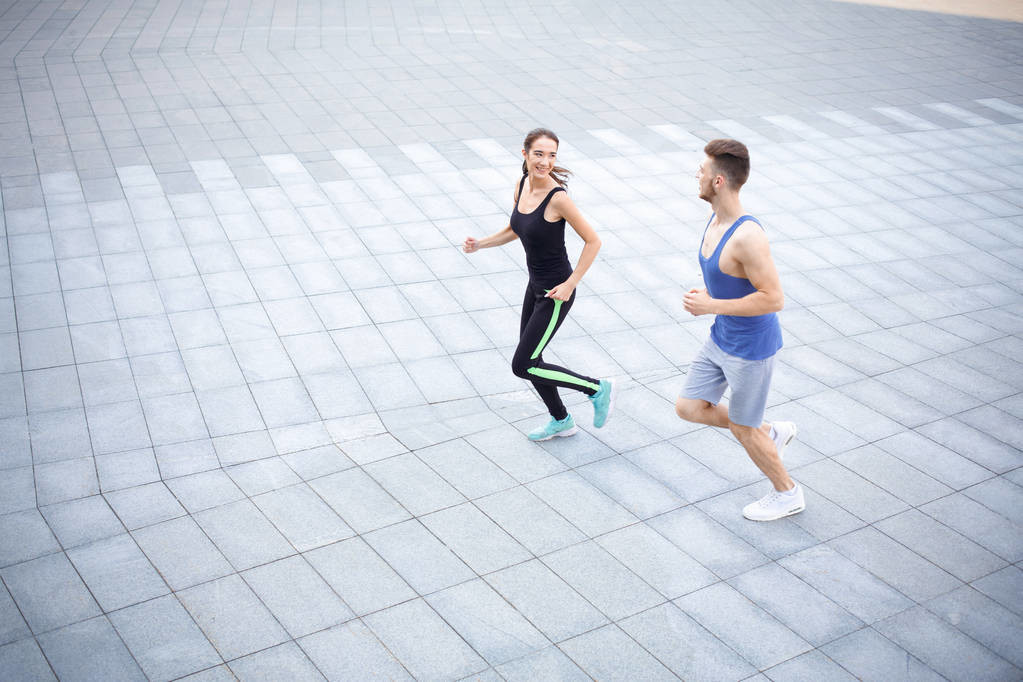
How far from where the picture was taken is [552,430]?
16.0ft

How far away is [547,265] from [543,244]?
132 mm

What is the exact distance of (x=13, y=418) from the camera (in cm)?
483

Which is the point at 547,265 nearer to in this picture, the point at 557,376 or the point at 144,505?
the point at 557,376

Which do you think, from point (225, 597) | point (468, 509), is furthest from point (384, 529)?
point (225, 597)

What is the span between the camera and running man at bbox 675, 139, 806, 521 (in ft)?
12.3

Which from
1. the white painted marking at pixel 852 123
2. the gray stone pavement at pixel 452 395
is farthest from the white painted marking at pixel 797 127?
the white painted marking at pixel 852 123

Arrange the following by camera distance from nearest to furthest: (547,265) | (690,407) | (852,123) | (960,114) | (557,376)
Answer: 1. (690,407)
2. (547,265)
3. (557,376)
4. (852,123)
5. (960,114)

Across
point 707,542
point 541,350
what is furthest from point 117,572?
point 707,542

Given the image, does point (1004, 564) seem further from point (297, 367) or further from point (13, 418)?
point (13, 418)

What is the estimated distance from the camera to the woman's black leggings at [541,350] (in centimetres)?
455

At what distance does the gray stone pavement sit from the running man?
36cm

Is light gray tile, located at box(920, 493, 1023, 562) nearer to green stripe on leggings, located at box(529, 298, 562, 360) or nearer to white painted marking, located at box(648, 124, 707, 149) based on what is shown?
green stripe on leggings, located at box(529, 298, 562, 360)

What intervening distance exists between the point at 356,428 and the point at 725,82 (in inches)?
394

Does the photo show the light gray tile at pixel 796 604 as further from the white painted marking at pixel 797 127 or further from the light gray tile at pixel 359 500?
the white painted marking at pixel 797 127
